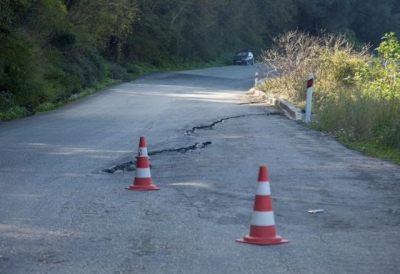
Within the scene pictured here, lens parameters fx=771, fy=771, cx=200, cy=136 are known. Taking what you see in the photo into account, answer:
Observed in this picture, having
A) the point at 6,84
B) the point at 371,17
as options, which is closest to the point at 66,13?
the point at 6,84

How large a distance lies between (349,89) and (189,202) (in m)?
14.0

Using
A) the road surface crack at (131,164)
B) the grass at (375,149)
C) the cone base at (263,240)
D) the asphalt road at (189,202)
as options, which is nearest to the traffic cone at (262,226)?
the cone base at (263,240)

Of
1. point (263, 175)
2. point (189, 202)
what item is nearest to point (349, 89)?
point (189, 202)

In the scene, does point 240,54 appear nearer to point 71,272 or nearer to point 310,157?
point 310,157

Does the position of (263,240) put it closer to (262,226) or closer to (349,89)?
(262,226)

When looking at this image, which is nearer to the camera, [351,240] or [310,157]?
[351,240]

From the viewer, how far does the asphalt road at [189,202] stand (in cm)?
661

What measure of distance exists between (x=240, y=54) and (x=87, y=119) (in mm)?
45277

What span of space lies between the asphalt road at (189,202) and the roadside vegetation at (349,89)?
0.66m

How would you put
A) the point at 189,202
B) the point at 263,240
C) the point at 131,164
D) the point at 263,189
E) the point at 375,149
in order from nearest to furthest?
the point at 263,240 → the point at 263,189 → the point at 189,202 → the point at 131,164 → the point at 375,149

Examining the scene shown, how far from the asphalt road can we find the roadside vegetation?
2.16 ft

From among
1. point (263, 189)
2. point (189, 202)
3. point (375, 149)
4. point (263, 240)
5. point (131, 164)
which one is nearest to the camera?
point (263, 240)

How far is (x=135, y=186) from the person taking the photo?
9867 millimetres

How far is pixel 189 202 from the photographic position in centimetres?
911
